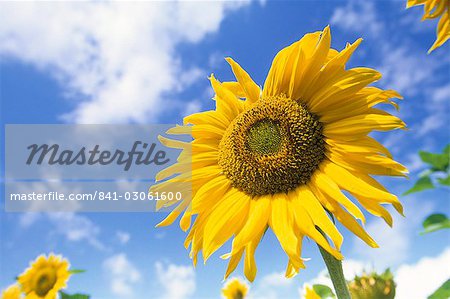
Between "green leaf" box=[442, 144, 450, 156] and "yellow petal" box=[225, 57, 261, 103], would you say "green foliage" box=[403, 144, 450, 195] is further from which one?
"yellow petal" box=[225, 57, 261, 103]

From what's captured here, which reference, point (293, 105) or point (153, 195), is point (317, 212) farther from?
point (153, 195)

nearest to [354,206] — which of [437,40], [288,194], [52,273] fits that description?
[288,194]

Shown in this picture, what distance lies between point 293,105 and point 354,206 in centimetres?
76

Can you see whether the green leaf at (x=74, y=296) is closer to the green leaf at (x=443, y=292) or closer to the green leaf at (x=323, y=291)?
the green leaf at (x=323, y=291)

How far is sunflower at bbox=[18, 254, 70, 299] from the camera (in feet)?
19.0

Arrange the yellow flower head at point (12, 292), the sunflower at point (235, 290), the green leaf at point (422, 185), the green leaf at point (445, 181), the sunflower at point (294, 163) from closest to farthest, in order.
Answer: the sunflower at point (294, 163) → the green leaf at point (445, 181) → the green leaf at point (422, 185) → the yellow flower head at point (12, 292) → the sunflower at point (235, 290)

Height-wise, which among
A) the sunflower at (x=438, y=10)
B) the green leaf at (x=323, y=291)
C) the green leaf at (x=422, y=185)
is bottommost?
the green leaf at (x=323, y=291)

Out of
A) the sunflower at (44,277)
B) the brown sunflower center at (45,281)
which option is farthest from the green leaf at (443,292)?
the brown sunflower center at (45,281)

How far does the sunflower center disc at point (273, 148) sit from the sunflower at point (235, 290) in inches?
258

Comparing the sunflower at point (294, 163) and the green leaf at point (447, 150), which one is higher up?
the green leaf at point (447, 150)

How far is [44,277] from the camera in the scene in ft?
20.2

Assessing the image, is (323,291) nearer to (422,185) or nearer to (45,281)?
(422,185)

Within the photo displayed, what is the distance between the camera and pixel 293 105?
291 cm

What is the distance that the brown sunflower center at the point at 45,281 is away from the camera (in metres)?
5.93
